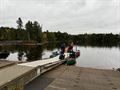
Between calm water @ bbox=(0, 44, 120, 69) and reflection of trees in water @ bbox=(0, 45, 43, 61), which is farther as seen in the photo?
reflection of trees in water @ bbox=(0, 45, 43, 61)

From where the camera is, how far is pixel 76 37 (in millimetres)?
149750

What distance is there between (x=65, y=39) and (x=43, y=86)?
366 ft

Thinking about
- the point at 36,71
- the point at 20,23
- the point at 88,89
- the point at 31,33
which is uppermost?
the point at 20,23

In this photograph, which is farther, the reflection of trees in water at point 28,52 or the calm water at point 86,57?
the reflection of trees in water at point 28,52

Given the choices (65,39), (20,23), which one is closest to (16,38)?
(20,23)

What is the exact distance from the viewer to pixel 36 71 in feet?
29.2

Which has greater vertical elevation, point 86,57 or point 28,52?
point 28,52

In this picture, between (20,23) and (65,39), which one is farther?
(65,39)

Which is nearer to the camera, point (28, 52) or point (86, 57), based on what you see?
point (86, 57)

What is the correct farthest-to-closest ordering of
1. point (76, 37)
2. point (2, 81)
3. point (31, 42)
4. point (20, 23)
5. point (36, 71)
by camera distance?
point (76, 37)
point (20, 23)
point (31, 42)
point (36, 71)
point (2, 81)

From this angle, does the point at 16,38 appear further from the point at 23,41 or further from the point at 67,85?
the point at 67,85

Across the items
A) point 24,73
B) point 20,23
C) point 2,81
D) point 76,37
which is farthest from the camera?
point 76,37

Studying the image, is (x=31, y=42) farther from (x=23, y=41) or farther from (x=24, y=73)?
(x=24, y=73)

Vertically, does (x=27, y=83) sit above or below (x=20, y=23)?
below
